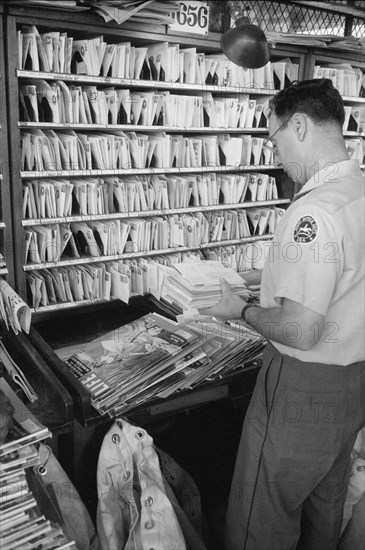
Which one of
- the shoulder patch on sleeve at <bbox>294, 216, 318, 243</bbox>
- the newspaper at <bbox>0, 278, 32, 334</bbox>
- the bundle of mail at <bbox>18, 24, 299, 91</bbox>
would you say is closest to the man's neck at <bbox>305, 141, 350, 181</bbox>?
the shoulder patch on sleeve at <bbox>294, 216, 318, 243</bbox>

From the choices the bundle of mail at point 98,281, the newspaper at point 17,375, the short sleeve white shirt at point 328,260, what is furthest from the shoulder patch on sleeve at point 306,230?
the bundle of mail at point 98,281

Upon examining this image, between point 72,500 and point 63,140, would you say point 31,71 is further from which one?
point 72,500

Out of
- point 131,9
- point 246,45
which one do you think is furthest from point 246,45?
point 131,9

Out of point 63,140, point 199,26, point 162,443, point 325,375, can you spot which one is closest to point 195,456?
point 162,443

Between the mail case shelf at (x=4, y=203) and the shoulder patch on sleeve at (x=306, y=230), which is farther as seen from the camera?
the mail case shelf at (x=4, y=203)

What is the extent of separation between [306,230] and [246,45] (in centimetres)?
134

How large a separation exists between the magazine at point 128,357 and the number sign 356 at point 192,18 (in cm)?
178

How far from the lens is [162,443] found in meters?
3.34

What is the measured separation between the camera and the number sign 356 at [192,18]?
3.14 meters

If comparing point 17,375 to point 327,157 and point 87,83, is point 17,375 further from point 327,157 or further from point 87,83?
point 87,83

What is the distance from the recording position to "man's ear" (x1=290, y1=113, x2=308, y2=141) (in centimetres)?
193

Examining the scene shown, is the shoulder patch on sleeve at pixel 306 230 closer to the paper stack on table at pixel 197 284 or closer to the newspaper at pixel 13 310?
the paper stack on table at pixel 197 284

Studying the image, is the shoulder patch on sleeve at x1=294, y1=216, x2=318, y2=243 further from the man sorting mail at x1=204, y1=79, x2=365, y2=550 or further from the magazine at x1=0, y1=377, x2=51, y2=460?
the magazine at x1=0, y1=377, x2=51, y2=460

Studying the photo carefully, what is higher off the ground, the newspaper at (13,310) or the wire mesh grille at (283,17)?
the wire mesh grille at (283,17)
